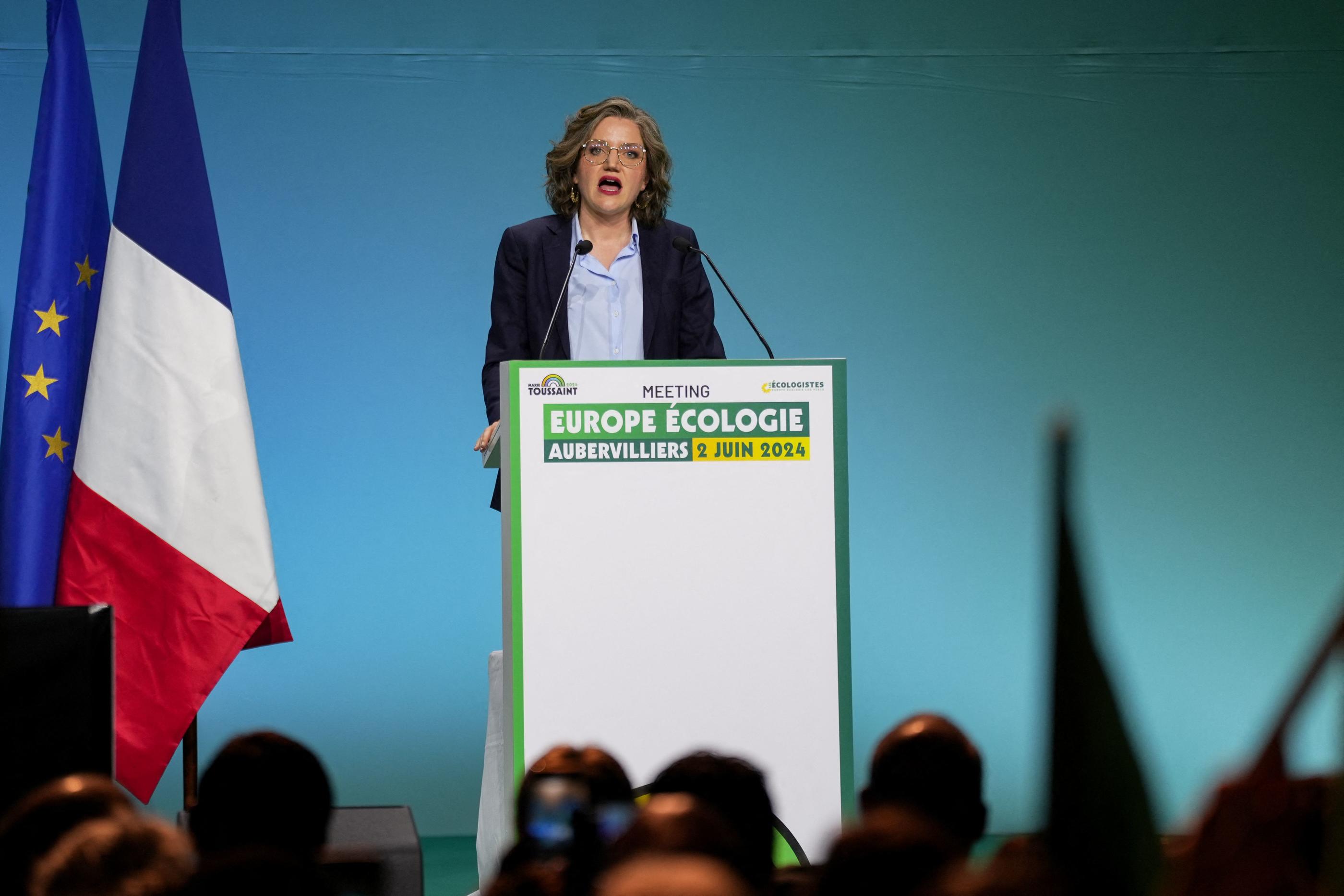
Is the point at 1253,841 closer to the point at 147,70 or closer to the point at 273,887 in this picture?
the point at 273,887

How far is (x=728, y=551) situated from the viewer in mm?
2521

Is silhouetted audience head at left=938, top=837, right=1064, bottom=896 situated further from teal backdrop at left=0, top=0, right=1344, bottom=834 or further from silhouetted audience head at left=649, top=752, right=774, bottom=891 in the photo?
teal backdrop at left=0, top=0, right=1344, bottom=834

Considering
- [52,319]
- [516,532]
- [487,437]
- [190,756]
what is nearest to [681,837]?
[516,532]

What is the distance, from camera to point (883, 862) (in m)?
0.81

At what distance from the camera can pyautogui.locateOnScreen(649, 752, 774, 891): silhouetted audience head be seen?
3.35 feet

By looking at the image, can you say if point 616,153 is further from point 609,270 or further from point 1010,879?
point 1010,879

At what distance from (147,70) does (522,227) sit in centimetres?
90

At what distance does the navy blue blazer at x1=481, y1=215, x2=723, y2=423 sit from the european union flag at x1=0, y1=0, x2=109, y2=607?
2.92ft

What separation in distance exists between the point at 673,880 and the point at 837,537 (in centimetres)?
186

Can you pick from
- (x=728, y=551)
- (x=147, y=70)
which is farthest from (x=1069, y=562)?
(x=147, y=70)

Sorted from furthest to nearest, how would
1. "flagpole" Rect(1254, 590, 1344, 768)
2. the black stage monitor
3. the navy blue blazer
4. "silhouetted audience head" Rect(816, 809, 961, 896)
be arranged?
the navy blue blazer, the black stage monitor, "silhouetted audience head" Rect(816, 809, 961, 896), "flagpole" Rect(1254, 590, 1344, 768)

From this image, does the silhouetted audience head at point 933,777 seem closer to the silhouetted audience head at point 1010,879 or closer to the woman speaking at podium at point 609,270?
the silhouetted audience head at point 1010,879

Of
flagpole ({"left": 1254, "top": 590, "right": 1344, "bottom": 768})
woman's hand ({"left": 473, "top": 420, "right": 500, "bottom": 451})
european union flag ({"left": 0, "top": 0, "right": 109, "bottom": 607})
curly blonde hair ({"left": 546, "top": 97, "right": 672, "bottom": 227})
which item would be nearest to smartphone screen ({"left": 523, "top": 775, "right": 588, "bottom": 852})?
flagpole ({"left": 1254, "top": 590, "right": 1344, "bottom": 768})

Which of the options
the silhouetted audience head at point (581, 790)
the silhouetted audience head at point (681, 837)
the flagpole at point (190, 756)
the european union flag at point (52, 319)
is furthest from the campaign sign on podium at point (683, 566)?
the silhouetted audience head at point (681, 837)
